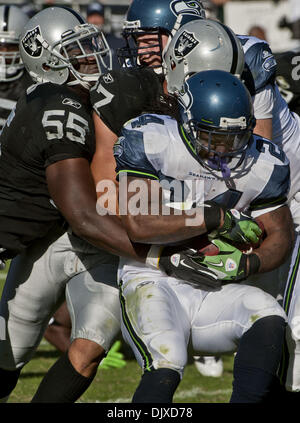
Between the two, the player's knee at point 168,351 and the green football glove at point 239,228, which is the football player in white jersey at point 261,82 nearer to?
the green football glove at point 239,228

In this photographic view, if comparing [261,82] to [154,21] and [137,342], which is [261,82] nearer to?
[154,21]

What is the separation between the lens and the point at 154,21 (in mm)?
3996

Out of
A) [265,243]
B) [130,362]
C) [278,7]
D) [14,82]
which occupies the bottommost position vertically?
[278,7]

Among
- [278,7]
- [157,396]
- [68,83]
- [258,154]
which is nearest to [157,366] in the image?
→ [157,396]

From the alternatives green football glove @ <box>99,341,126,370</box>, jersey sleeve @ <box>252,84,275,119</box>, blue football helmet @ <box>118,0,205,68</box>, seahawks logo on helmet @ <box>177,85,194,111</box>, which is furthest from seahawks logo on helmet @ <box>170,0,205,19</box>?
green football glove @ <box>99,341,126,370</box>

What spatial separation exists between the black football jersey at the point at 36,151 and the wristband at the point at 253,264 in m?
0.84

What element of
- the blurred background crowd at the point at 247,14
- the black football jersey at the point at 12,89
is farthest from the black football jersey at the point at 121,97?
the blurred background crowd at the point at 247,14

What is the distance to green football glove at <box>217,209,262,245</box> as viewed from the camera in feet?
10.4

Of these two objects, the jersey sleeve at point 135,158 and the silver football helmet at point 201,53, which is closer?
the jersey sleeve at point 135,158

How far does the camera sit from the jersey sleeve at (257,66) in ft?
12.3

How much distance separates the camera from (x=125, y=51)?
4055 millimetres

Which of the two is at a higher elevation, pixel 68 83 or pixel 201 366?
pixel 68 83

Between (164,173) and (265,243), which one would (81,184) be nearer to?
(164,173)

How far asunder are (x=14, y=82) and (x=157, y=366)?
3.19 m
